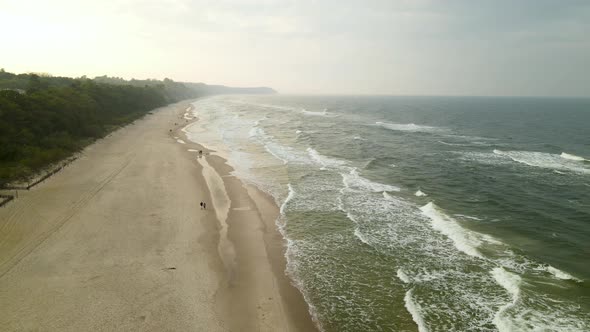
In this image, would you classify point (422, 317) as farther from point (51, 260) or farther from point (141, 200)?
point (141, 200)

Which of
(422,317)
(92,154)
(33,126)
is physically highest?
(33,126)

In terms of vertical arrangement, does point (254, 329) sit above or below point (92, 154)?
below

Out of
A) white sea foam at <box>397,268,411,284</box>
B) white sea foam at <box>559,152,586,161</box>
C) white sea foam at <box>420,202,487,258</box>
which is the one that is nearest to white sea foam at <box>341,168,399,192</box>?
white sea foam at <box>420,202,487,258</box>

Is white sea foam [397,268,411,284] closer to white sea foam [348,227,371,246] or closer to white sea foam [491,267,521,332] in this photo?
white sea foam [348,227,371,246]

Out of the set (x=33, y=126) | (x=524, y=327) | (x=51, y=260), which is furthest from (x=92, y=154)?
(x=524, y=327)

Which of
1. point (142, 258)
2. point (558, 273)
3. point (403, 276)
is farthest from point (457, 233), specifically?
point (142, 258)

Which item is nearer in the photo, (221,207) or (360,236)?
(360,236)

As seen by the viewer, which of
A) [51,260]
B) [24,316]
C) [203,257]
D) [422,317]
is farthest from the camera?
[203,257]

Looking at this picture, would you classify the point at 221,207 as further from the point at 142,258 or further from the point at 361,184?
the point at 361,184
